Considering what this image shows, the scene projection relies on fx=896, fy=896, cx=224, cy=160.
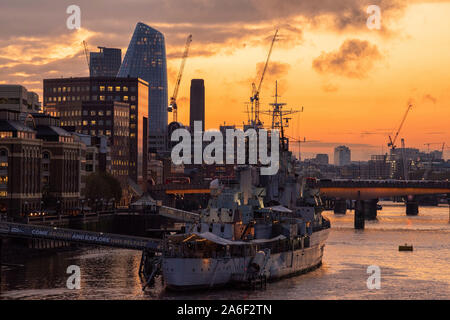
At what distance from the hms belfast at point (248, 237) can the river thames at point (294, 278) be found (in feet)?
5.12

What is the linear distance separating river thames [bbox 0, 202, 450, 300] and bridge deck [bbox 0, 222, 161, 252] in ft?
11.5

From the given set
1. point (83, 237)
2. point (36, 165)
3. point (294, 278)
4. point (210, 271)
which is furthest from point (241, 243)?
point (36, 165)

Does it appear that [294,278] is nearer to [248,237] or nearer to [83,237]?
[248,237]

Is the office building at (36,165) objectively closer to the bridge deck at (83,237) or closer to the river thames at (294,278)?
the river thames at (294,278)

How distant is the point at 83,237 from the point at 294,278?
2490 cm

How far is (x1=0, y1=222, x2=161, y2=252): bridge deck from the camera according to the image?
10000cm

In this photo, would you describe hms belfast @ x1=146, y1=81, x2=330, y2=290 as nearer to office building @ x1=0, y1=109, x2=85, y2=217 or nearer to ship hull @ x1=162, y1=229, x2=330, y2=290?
ship hull @ x1=162, y1=229, x2=330, y2=290

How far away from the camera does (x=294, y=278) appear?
98.7 metres

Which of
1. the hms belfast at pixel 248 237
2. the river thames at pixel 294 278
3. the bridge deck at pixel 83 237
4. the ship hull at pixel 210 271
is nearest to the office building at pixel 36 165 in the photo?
the river thames at pixel 294 278

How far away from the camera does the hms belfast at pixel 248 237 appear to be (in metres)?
83.6

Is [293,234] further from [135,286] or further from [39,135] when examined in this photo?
[39,135]

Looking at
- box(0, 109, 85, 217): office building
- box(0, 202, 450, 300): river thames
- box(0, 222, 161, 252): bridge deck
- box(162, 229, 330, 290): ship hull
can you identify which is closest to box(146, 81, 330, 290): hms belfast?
box(162, 229, 330, 290): ship hull
